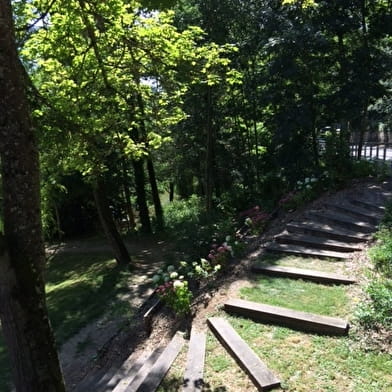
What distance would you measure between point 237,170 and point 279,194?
4366 millimetres

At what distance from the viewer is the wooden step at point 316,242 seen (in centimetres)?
612

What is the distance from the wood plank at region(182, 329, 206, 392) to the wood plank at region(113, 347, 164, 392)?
45 cm

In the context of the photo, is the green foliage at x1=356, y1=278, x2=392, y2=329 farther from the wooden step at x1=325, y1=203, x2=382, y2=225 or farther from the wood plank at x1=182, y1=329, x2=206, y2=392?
the wooden step at x1=325, y1=203, x2=382, y2=225

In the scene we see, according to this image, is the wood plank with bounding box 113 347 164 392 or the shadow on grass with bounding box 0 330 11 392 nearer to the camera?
the wood plank with bounding box 113 347 164 392

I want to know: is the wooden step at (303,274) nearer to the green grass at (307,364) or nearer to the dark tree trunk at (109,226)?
the green grass at (307,364)

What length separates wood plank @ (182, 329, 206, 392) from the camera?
11.5ft

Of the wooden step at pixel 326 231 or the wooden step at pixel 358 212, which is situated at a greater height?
the wooden step at pixel 358 212

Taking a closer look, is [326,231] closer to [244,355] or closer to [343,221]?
[343,221]

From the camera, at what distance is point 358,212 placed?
290 inches

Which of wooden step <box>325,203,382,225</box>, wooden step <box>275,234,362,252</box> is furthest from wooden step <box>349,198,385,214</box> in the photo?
wooden step <box>275,234,362,252</box>

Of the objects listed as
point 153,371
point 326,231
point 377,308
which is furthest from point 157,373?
point 326,231

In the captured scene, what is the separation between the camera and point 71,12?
6.03m

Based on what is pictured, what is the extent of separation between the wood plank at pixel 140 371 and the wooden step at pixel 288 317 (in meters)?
0.99

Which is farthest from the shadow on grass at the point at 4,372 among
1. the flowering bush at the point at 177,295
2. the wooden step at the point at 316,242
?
the wooden step at the point at 316,242
